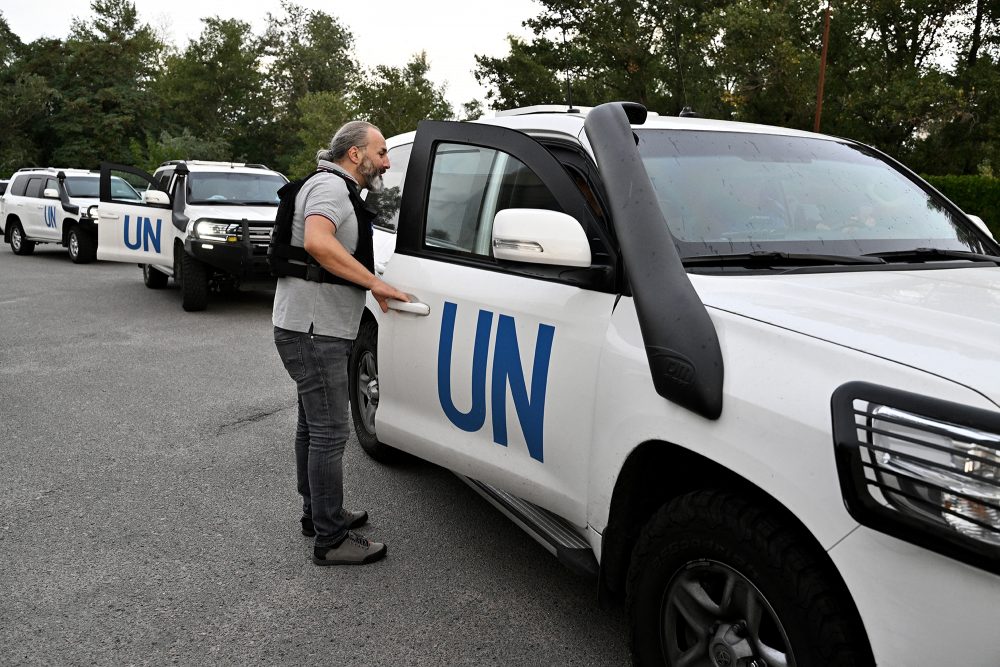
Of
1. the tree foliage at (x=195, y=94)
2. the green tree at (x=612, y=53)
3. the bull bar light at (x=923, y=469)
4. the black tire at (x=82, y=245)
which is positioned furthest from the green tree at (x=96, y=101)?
the bull bar light at (x=923, y=469)

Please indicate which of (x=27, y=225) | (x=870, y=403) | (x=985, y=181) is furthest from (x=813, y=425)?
(x=985, y=181)

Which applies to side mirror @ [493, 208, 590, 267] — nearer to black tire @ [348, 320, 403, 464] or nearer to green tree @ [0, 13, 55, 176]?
black tire @ [348, 320, 403, 464]

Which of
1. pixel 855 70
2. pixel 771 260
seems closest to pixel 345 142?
pixel 771 260

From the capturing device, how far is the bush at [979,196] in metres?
19.8

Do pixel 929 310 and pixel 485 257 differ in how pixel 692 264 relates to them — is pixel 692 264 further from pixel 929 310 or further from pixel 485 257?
pixel 485 257

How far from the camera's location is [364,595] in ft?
11.2

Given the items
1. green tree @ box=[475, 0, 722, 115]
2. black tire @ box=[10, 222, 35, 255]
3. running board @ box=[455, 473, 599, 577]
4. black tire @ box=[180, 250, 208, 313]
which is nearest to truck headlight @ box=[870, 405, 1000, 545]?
running board @ box=[455, 473, 599, 577]

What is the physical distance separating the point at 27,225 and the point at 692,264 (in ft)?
63.2

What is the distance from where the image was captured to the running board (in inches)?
109

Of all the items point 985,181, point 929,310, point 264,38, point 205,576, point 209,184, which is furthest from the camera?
point 264,38

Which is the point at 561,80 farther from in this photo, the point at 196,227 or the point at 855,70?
the point at 196,227

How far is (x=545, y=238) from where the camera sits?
100 inches

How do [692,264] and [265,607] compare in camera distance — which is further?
[265,607]

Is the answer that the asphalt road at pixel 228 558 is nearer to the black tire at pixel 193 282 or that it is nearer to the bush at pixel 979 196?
the black tire at pixel 193 282
